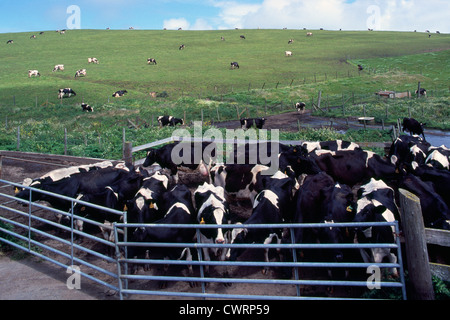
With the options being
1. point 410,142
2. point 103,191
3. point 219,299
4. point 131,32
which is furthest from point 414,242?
point 131,32

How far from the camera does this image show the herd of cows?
24.0 ft

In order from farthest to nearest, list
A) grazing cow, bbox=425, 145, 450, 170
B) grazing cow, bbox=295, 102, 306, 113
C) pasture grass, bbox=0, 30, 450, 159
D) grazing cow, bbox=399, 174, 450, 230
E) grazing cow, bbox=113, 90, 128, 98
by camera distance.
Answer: grazing cow, bbox=113, 90, 128, 98 < grazing cow, bbox=295, 102, 306, 113 < pasture grass, bbox=0, 30, 450, 159 < grazing cow, bbox=425, 145, 450, 170 < grazing cow, bbox=399, 174, 450, 230

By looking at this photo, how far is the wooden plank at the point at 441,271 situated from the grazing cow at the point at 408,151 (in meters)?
5.84

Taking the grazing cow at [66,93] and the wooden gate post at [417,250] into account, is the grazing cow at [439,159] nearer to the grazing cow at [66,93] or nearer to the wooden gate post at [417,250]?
the wooden gate post at [417,250]

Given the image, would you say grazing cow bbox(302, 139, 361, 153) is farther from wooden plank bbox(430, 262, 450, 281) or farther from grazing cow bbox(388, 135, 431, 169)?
wooden plank bbox(430, 262, 450, 281)

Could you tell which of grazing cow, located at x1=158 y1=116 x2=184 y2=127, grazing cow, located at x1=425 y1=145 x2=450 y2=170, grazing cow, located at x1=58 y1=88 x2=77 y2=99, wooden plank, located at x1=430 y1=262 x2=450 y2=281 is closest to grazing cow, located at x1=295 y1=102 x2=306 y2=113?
grazing cow, located at x1=158 y1=116 x2=184 y2=127

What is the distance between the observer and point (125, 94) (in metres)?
38.5

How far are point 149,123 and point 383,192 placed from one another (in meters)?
21.2

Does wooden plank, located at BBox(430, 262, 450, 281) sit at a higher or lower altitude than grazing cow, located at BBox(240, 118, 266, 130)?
lower

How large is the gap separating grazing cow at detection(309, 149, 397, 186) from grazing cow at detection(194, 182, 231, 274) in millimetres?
3935

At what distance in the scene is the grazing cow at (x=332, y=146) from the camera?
12.4 m

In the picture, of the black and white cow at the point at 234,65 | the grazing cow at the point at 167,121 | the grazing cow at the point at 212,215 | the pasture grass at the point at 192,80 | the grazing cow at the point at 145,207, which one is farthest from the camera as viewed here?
the black and white cow at the point at 234,65

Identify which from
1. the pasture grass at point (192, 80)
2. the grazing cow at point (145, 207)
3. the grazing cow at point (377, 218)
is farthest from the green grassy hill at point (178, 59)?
the grazing cow at point (377, 218)

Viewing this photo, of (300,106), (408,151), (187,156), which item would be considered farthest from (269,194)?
(300,106)
